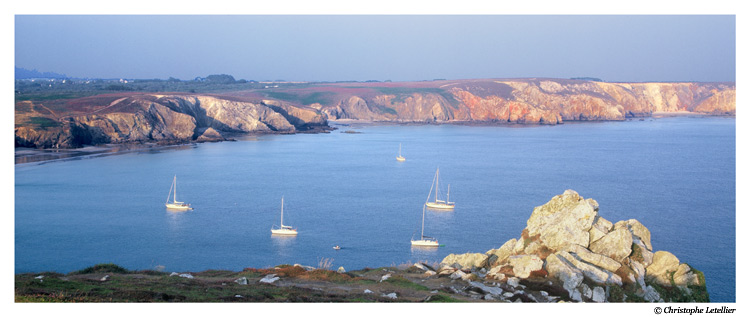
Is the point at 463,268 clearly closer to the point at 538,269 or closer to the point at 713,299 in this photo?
the point at 538,269

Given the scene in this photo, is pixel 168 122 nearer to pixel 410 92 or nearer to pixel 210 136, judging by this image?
pixel 210 136

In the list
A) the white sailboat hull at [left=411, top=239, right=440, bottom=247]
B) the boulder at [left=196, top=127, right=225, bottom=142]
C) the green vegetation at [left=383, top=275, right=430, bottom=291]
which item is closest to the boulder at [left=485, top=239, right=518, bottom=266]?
the green vegetation at [left=383, top=275, right=430, bottom=291]

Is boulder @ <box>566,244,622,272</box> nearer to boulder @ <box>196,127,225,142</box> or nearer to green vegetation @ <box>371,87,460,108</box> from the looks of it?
boulder @ <box>196,127,225,142</box>

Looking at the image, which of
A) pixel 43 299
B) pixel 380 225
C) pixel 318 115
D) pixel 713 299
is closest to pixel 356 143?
pixel 318 115

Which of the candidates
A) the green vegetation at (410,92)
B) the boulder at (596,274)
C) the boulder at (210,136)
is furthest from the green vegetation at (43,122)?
the green vegetation at (410,92)

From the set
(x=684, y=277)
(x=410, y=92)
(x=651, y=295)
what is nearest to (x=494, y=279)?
(x=651, y=295)

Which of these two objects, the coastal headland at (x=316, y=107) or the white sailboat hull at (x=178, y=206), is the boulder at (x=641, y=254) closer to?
the white sailboat hull at (x=178, y=206)

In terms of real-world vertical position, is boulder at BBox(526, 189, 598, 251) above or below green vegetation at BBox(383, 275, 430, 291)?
above
